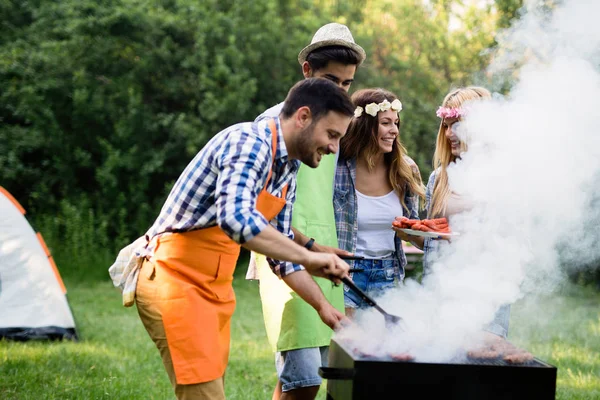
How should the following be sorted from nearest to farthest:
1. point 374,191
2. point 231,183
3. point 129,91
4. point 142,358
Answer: point 231,183, point 374,191, point 142,358, point 129,91

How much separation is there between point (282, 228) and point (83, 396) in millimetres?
2333

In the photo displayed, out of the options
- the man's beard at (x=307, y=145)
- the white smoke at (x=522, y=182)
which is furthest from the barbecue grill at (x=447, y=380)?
the man's beard at (x=307, y=145)

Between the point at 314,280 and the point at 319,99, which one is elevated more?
the point at 319,99

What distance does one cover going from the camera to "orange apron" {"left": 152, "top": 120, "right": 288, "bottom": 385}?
9.60 feet

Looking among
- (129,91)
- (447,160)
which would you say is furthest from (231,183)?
(129,91)

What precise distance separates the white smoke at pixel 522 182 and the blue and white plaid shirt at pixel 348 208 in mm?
305

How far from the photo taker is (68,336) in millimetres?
6707

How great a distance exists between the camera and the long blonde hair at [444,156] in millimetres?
4027

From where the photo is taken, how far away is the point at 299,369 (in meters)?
3.58

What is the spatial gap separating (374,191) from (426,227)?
1.78 ft

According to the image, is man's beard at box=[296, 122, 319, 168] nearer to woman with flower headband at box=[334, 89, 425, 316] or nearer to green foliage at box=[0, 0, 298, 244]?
woman with flower headband at box=[334, 89, 425, 316]

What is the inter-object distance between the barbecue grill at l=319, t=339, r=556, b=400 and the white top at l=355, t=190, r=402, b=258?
1.30 metres

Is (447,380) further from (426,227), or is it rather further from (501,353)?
(426,227)

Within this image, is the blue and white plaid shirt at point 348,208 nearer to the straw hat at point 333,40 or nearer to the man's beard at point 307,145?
the straw hat at point 333,40
